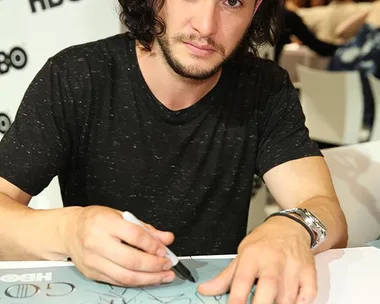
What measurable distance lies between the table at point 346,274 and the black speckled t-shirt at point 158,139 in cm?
27

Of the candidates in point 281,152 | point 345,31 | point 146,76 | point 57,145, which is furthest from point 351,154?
point 345,31

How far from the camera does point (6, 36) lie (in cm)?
139

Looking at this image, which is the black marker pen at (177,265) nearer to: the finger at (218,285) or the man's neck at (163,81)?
the finger at (218,285)

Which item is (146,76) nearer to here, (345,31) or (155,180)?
(155,180)

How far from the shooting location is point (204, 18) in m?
1.02

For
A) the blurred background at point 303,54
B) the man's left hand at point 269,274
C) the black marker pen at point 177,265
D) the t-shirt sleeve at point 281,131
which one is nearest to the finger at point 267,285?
the man's left hand at point 269,274

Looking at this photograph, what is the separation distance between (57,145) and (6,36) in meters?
0.48

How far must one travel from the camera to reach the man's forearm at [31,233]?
2.65 ft

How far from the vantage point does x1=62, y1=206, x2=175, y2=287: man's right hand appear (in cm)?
71

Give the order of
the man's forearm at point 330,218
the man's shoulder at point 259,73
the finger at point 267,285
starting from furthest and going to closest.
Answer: the man's shoulder at point 259,73 < the man's forearm at point 330,218 < the finger at point 267,285

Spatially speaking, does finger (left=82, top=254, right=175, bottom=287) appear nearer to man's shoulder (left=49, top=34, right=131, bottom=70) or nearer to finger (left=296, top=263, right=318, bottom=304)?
finger (left=296, top=263, right=318, bottom=304)

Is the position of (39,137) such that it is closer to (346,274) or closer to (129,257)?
(129,257)

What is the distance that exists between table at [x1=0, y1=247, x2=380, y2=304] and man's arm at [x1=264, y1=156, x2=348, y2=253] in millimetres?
57

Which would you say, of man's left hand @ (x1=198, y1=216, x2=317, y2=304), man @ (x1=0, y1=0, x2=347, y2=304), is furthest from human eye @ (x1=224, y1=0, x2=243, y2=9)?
man's left hand @ (x1=198, y1=216, x2=317, y2=304)
